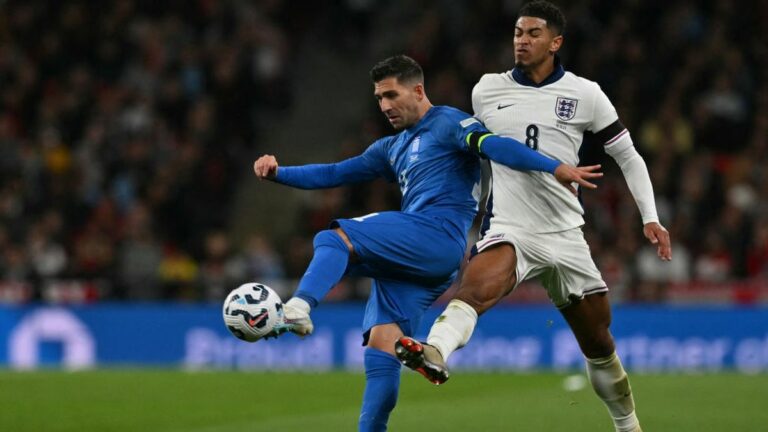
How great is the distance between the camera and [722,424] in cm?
915

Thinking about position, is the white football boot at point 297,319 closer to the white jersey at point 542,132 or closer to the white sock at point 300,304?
the white sock at point 300,304

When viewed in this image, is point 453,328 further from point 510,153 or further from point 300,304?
point 510,153

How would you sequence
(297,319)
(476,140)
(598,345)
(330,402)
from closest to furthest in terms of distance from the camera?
(297,319) < (476,140) < (598,345) < (330,402)

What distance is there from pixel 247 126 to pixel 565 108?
11921mm

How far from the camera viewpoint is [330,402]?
36.2 ft

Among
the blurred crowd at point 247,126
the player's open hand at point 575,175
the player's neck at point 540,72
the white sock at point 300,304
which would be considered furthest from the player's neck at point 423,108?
the blurred crowd at point 247,126

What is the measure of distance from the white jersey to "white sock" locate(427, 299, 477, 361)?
67cm

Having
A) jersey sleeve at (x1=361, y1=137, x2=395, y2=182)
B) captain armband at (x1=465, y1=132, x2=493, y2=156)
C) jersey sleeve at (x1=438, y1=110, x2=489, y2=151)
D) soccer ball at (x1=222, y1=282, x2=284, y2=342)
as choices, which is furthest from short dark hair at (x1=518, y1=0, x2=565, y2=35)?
soccer ball at (x1=222, y1=282, x2=284, y2=342)

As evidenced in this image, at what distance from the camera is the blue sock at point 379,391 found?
7.15 metres

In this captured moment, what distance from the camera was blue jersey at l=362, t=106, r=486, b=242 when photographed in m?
7.26

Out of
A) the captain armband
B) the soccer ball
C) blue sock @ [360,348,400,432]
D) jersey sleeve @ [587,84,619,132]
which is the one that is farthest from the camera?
jersey sleeve @ [587,84,619,132]

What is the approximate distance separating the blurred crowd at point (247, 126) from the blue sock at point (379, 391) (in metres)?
8.50

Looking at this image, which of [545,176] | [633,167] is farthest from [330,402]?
[633,167]

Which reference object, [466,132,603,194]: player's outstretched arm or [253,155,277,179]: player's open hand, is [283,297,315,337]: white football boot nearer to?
[253,155,277,179]: player's open hand
